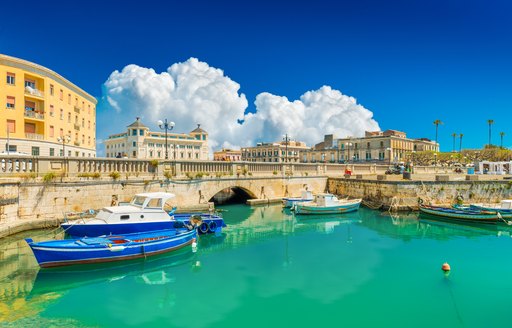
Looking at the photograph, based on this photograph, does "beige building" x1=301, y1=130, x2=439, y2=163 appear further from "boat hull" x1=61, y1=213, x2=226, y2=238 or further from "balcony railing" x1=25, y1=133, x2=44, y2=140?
"boat hull" x1=61, y1=213, x2=226, y2=238

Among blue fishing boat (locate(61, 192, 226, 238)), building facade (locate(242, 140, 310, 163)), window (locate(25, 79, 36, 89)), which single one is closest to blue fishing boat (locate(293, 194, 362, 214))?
blue fishing boat (locate(61, 192, 226, 238))

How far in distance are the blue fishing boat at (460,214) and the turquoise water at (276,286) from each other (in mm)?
4887

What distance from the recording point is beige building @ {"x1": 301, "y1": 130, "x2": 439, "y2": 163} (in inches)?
3081

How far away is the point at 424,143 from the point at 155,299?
94.6 m

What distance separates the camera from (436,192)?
29.0m

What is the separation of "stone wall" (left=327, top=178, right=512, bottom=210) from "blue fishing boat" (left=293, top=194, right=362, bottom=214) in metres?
3.29

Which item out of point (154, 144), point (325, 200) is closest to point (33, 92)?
point (325, 200)

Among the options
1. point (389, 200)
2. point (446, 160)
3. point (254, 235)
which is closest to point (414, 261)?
point (254, 235)

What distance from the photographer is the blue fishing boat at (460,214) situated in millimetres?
23062

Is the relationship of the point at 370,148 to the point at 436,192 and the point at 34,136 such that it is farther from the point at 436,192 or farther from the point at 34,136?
the point at 34,136

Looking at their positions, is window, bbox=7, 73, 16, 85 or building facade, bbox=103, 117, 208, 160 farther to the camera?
building facade, bbox=103, 117, 208, 160

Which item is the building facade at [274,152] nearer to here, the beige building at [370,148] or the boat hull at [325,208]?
the beige building at [370,148]

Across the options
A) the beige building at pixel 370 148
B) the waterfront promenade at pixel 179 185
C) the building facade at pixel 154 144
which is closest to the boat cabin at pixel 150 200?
the waterfront promenade at pixel 179 185

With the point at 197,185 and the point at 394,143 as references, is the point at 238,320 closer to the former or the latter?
the point at 197,185
